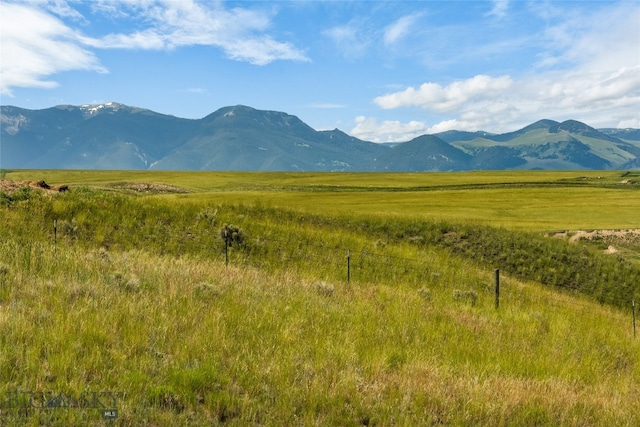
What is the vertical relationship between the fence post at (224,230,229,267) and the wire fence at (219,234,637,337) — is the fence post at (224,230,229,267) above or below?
above

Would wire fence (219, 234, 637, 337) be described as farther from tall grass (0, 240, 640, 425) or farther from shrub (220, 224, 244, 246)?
tall grass (0, 240, 640, 425)

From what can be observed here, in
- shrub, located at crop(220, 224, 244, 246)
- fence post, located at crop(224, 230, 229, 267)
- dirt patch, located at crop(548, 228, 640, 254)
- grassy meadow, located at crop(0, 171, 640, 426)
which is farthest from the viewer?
dirt patch, located at crop(548, 228, 640, 254)

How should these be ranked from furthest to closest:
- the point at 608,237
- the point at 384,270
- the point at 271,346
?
1. the point at 608,237
2. the point at 384,270
3. the point at 271,346

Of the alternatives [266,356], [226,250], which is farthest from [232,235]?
[266,356]

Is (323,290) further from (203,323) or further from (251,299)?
(203,323)

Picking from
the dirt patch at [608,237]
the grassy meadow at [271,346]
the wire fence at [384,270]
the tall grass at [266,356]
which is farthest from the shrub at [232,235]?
the dirt patch at [608,237]

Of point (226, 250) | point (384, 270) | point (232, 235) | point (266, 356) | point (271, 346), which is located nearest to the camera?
point (266, 356)

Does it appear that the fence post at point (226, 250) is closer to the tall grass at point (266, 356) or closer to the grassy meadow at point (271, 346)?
the grassy meadow at point (271, 346)

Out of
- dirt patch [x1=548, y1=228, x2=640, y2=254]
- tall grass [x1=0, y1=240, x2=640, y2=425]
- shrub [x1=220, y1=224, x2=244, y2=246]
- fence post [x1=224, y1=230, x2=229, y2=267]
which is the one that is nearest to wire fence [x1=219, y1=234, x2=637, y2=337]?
fence post [x1=224, y1=230, x2=229, y2=267]

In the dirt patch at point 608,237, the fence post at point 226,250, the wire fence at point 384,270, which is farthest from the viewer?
the dirt patch at point 608,237

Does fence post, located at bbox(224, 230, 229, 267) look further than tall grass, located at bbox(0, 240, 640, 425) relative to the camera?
Yes

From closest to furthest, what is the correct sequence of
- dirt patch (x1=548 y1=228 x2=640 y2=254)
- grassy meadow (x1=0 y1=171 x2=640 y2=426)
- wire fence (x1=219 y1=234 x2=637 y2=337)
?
grassy meadow (x1=0 y1=171 x2=640 y2=426), wire fence (x1=219 y1=234 x2=637 y2=337), dirt patch (x1=548 y1=228 x2=640 y2=254)

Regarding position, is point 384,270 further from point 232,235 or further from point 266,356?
point 266,356

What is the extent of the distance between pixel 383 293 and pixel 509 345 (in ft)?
13.4
